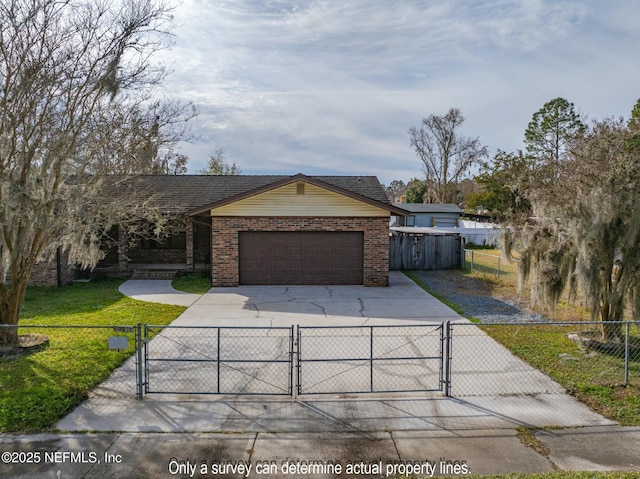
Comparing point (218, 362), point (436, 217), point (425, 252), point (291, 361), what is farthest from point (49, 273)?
point (436, 217)

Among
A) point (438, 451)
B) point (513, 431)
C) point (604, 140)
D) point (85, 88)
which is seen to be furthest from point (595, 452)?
point (85, 88)

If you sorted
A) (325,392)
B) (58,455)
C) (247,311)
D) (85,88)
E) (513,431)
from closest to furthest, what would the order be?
(58,455), (513,431), (325,392), (85,88), (247,311)

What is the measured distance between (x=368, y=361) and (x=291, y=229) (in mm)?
8400

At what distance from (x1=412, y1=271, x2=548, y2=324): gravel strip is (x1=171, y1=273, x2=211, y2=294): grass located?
7.95m

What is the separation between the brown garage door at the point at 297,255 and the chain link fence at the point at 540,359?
647cm

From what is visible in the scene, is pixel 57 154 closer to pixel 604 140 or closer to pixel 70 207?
pixel 70 207

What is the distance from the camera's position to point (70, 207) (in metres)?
7.82

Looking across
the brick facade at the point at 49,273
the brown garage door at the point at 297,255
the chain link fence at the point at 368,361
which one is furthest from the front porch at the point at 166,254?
the chain link fence at the point at 368,361

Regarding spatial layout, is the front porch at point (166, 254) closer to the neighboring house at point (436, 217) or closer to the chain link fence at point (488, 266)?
the chain link fence at point (488, 266)

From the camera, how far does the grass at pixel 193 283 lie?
1509 cm

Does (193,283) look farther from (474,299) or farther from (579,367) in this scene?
(579,367)

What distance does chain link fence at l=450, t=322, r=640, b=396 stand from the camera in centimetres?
673

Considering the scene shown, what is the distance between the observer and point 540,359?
782 centimetres

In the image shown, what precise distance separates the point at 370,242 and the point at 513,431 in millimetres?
10524
